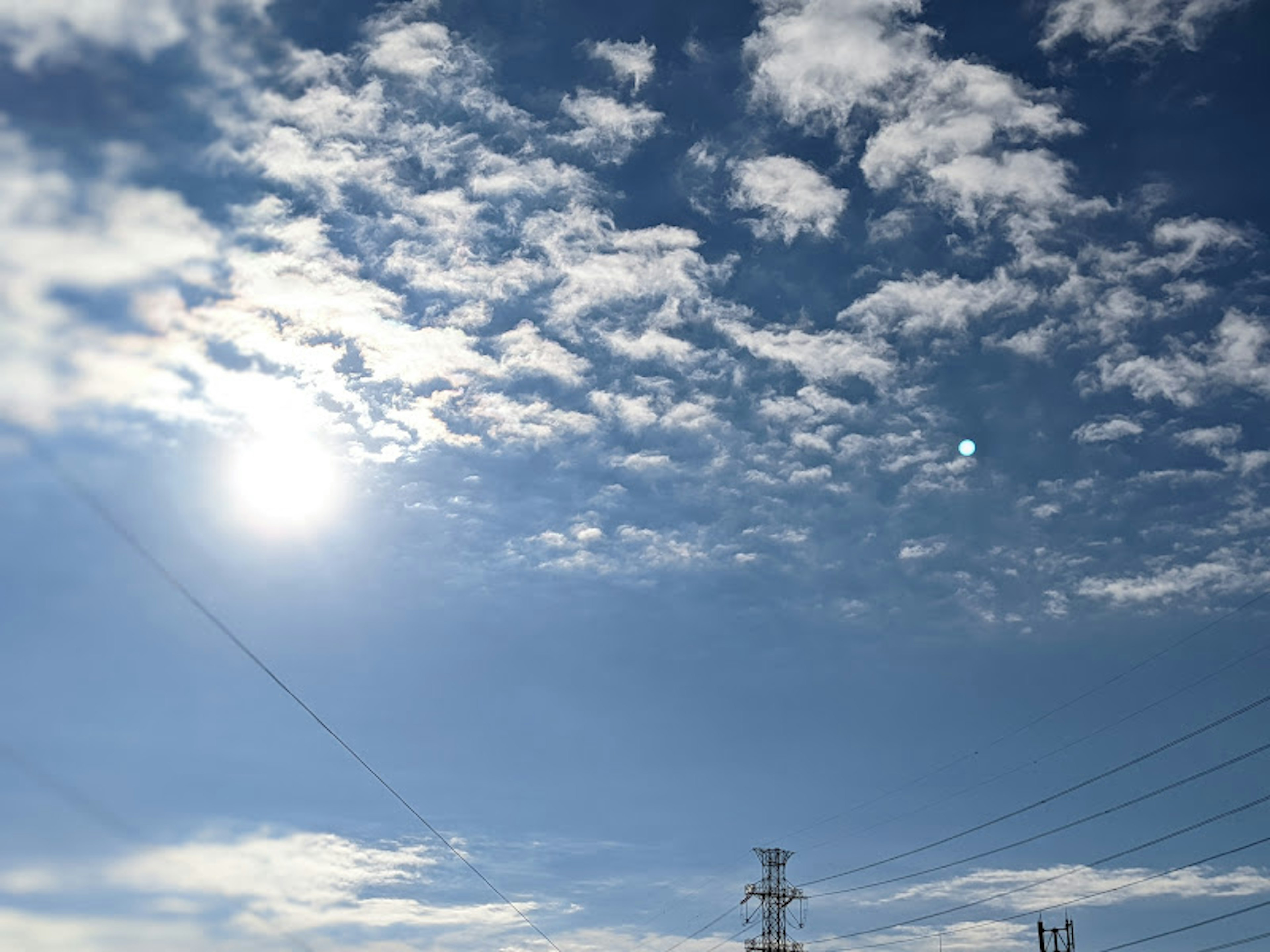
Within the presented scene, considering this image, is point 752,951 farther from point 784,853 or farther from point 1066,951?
point 1066,951

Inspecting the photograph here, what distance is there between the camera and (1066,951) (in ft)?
285

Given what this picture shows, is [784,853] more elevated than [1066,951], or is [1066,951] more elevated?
[784,853]

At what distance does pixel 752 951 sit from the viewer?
112 m

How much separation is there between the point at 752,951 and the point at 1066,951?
34548 millimetres

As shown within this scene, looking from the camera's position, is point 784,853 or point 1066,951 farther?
point 784,853

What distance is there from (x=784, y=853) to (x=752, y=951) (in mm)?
10295

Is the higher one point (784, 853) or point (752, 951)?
point (784, 853)

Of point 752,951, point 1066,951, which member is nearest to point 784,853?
point 752,951

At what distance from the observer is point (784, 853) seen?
387 feet

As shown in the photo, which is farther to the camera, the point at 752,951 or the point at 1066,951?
the point at 752,951
